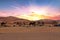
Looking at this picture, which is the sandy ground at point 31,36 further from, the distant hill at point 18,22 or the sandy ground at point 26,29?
the distant hill at point 18,22

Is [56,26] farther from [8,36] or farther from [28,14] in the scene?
[8,36]

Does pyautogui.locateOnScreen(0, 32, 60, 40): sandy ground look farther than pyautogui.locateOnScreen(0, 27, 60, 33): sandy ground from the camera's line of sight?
No

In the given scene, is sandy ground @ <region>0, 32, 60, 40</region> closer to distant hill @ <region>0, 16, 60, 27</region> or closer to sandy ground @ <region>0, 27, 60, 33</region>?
sandy ground @ <region>0, 27, 60, 33</region>

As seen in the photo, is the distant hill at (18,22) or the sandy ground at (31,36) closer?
the sandy ground at (31,36)

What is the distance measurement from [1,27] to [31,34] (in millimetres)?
818

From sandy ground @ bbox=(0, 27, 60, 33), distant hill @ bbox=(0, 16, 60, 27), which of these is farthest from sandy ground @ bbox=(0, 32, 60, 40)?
distant hill @ bbox=(0, 16, 60, 27)

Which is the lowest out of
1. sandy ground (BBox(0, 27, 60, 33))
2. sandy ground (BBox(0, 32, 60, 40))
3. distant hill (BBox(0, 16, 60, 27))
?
sandy ground (BBox(0, 32, 60, 40))

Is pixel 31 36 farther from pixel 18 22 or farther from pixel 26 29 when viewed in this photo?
pixel 18 22

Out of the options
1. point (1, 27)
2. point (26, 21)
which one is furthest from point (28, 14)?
point (1, 27)

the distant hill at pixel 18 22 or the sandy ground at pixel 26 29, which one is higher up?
the distant hill at pixel 18 22

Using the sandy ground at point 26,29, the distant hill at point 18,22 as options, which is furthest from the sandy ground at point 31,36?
the distant hill at point 18,22

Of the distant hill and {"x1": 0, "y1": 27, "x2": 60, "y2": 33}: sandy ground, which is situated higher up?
the distant hill

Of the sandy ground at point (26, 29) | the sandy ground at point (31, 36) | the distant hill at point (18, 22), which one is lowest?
the sandy ground at point (31, 36)

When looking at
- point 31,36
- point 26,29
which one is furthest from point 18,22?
point 31,36
